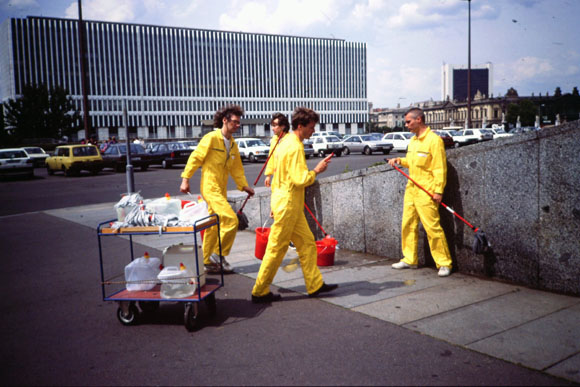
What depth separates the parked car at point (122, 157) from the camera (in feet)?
89.1

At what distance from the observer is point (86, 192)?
17.3m

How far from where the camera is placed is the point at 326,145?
36.8 m

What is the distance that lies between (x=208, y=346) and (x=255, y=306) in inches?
39.5

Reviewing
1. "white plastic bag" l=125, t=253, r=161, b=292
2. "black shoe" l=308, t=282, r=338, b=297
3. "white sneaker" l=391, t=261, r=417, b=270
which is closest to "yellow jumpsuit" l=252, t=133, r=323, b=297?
"black shoe" l=308, t=282, r=338, b=297

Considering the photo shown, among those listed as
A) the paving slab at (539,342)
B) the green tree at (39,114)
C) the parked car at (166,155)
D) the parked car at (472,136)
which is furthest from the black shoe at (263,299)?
the green tree at (39,114)

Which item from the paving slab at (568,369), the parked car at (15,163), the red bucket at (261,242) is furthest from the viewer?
the parked car at (15,163)

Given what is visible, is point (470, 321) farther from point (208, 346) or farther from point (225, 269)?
point (225, 269)

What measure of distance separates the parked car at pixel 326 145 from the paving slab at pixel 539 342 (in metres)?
32.0

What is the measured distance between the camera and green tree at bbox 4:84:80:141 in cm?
6122

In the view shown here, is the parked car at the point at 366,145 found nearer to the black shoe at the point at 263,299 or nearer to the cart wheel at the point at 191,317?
the black shoe at the point at 263,299

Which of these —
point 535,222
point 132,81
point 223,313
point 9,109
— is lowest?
point 223,313

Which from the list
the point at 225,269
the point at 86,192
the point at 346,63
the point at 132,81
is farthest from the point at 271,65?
the point at 225,269

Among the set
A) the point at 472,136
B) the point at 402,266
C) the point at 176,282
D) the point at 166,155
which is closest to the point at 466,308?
the point at 402,266

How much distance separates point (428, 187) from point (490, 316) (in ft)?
5.68
